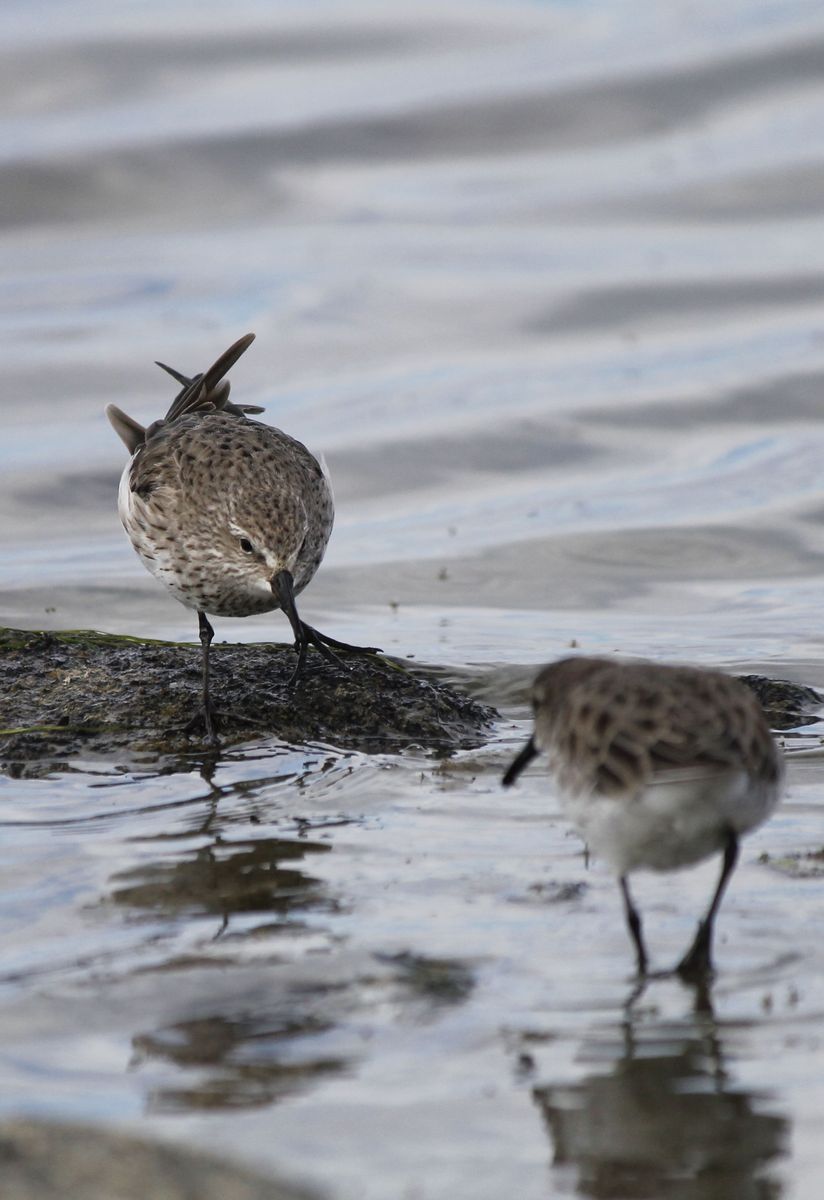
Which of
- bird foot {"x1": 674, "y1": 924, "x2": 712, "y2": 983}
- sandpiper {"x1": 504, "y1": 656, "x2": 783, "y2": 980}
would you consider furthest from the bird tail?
bird foot {"x1": 674, "y1": 924, "x2": 712, "y2": 983}

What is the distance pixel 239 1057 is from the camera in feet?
15.0

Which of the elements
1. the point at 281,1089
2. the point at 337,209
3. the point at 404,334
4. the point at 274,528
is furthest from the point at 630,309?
the point at 281,1089

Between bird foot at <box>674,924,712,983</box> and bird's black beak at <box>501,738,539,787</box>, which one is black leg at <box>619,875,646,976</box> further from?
bird's black beak at <box>501,738,539,787</box>

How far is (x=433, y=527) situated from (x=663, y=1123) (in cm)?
867

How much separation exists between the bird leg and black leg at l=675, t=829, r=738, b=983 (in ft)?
9.28

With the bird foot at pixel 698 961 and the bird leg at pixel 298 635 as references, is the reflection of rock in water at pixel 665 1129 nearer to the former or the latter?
A: the bird foot at pixel 698 961

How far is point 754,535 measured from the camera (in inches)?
484

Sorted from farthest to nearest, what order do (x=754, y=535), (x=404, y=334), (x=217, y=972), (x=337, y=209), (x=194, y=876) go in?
(x=337, y=209), (x=404, y=334), (x=754, y=535), (x=194, y=876), (x=217, y=972)

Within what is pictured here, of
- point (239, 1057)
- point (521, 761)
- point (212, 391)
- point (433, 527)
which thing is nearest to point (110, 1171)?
point (239, 1057)

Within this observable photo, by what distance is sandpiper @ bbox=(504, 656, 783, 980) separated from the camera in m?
4.67

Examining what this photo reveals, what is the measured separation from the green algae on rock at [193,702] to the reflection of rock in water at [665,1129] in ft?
9.92

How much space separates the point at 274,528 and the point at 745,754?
136 inches

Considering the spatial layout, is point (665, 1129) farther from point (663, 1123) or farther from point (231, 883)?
point (231, 883)

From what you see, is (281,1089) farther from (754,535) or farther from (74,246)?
(74,246)
